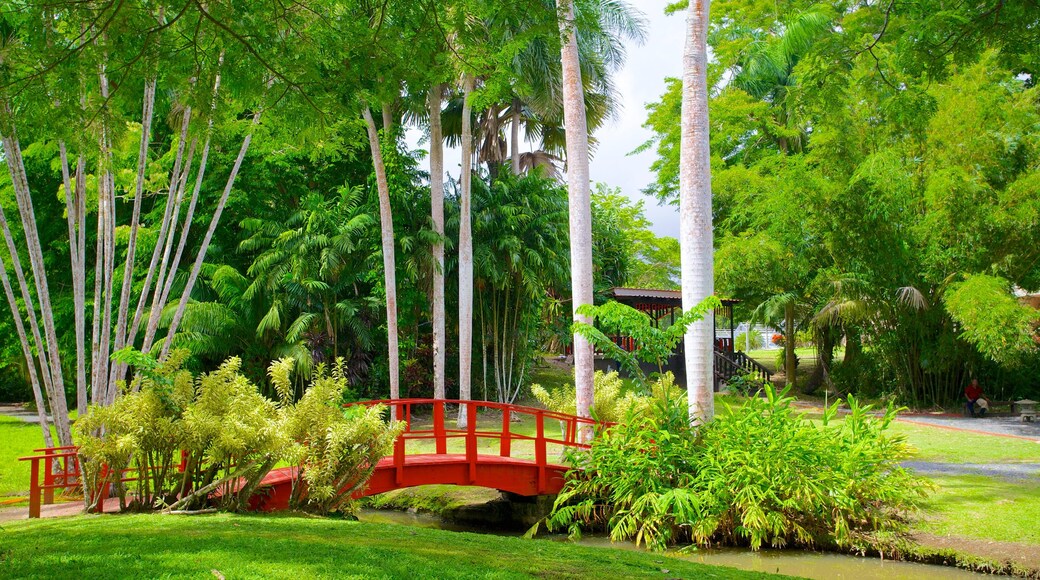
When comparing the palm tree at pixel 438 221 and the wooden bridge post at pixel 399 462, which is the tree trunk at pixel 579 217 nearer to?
the wooden bridge post at pixel 399 462

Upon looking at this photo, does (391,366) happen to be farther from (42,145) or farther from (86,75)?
(86,75)

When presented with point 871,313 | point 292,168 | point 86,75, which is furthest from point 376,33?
point 871,313

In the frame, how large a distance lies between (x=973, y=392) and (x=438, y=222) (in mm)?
15165

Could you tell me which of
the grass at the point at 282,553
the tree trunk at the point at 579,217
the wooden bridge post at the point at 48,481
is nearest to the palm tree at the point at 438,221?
the tree trunk at the point at 579,217

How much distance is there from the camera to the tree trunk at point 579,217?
13602 millimetres

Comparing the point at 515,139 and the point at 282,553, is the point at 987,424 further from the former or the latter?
the point at 282,553

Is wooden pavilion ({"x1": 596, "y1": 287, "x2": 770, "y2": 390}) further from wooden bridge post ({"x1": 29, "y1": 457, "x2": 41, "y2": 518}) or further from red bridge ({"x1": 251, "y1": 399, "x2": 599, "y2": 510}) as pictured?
wooden bridge post ({"x1": 29, "y1": 457, "x2": 41, "y2": 518})

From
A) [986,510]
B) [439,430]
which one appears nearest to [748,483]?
[986,510]

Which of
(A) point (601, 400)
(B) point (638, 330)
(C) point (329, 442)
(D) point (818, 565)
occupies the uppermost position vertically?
(B) point (638, 330)

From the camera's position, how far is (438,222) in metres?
20.1

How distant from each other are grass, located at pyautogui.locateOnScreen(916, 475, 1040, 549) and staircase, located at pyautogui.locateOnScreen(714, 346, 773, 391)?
16.3m

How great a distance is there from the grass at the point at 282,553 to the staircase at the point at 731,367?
70.5 feet

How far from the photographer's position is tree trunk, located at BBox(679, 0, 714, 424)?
12188 mm

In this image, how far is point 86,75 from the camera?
22.5 ft
